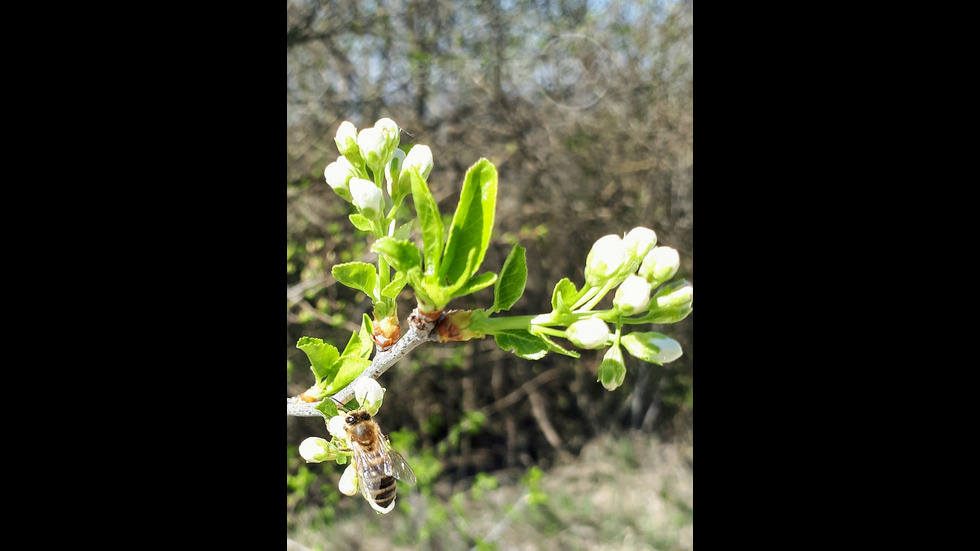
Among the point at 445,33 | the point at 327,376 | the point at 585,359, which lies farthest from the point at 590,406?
the point at 327,376

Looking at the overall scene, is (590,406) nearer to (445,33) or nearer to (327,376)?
(445,33)

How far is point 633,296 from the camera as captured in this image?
887 mm

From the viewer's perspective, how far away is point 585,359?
17.7 feet

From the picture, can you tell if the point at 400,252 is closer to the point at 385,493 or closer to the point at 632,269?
the point at 632,269

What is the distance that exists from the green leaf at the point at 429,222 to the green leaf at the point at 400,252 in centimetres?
2

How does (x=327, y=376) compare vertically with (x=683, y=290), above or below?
below

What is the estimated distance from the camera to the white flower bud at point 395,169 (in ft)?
3.56

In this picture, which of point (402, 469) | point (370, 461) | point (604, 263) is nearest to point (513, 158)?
point (402, 469)

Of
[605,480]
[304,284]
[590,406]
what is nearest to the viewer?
[304,284]

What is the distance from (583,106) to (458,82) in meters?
1.04

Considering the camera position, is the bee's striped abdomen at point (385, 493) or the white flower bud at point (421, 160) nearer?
the white flower bud at point (421, 160)

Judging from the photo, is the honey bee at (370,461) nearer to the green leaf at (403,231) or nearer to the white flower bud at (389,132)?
the green leaf at (403,231)

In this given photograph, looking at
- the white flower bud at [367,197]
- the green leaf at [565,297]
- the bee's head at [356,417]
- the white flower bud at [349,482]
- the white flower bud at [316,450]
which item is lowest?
the white flower bud at [349,482]

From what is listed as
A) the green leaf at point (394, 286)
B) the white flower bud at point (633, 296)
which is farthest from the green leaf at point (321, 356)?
the white flower bud at point (633, 296)
